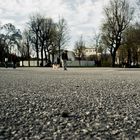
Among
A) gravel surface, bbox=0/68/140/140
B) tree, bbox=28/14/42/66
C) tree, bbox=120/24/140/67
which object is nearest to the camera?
gravel surface, bbox=0/68/140/140

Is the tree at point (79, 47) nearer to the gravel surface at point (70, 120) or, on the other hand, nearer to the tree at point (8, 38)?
the tree at point (8, 38)

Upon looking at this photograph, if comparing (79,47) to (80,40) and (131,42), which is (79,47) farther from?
(131,42)

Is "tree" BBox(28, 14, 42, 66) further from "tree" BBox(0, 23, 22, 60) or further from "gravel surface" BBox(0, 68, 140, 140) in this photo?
"gravel surface" BBox(0, 68, 140, 140)

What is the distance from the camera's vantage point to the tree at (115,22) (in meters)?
67.9

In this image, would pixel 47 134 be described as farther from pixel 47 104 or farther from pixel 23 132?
pixel 47 104

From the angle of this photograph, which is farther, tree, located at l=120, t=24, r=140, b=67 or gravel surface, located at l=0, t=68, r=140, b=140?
tree, located at l=120, t=24, r=140, b=67

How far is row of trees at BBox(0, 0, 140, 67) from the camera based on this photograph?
67750mm

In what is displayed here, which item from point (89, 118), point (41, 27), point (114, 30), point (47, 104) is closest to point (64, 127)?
point (89, 118)

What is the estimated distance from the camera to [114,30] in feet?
224

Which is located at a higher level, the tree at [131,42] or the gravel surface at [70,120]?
the tree at [131,42]

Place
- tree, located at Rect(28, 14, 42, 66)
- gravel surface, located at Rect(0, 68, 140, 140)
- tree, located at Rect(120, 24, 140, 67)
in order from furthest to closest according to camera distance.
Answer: tree, located at Rect(28, 14, 42, 66), tree, located at Rect(120, 24, 140, 67), gravel surface, located at Rect(0, 68, 140, 140)

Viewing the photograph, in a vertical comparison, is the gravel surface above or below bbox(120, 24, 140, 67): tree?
below

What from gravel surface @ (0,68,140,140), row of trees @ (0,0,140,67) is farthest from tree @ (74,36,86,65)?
gravel surface @ (0,68,140,140)

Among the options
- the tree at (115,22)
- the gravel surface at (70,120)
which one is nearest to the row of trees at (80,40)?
the tree at (115,22)
